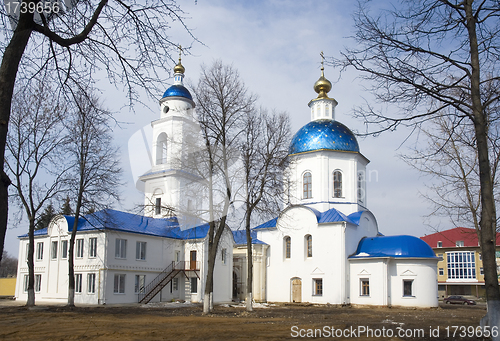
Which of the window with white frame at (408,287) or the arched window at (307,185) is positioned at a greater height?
the arched window at (307,185)

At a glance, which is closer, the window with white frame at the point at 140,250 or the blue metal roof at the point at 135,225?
the blue metal roof at the point at 135,225

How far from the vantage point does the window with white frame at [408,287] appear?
28234 mm

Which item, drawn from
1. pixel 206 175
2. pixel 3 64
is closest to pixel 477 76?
pixel 3 64

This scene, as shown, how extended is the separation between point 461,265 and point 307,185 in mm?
30602

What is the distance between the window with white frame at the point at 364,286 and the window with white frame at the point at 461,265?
97.5 ft

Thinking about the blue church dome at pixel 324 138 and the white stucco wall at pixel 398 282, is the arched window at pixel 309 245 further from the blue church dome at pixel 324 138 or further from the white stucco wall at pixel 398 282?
the blue church dome at pixel 324 138

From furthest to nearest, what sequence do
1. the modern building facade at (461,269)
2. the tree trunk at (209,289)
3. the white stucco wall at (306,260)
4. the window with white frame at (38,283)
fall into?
the modern building facade at (461,269) → the white stucco wall at (306,260) → the window with white frame at (38,283) → the tree trunk at (209,289)

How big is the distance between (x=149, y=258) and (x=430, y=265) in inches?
710

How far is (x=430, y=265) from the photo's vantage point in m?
28.6

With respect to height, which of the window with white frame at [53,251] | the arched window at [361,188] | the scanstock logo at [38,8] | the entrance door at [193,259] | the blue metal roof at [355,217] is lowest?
the entrance door at [193,259]

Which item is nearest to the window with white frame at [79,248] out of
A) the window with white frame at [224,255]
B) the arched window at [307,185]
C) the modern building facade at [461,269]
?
the window with white frame at [224,255]

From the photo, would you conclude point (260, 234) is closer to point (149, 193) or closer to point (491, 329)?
point (149, 193)

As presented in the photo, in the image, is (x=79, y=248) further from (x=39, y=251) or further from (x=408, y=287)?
(x=408, y=287)

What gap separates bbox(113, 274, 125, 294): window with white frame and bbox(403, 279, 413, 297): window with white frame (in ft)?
57.3
